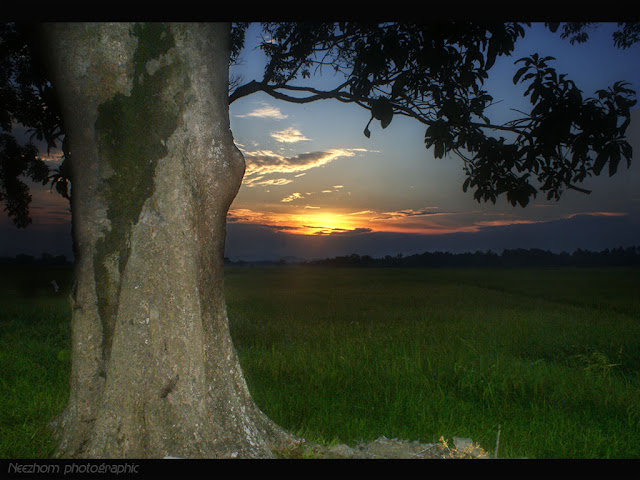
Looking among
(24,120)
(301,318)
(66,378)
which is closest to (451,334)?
(301,318)

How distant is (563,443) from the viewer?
15.0ft

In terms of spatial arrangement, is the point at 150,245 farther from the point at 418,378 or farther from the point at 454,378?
the point at 454,378

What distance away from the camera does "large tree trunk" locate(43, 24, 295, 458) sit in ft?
11.5

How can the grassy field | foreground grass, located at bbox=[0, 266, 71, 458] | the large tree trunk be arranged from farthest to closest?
the grassy field → foreground grass, located at bbox=[0, 266, 71, 458] → the large tree trunk

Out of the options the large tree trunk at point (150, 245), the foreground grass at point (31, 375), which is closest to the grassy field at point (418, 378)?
the foreground grass at point (31, 375)

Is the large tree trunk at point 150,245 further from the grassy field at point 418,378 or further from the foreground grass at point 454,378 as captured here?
the foreground grass at point 454,378

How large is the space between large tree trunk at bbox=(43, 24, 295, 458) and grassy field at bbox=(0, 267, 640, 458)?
0.97 metres

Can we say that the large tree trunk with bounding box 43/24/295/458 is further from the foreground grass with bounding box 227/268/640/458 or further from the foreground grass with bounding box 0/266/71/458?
the foreground grass with bounding box 227/268/640/458

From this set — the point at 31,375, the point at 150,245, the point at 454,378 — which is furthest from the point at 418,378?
the point at 31,375

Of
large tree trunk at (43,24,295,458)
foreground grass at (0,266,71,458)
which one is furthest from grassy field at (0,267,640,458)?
large tree trunk at (43,24,295,458)

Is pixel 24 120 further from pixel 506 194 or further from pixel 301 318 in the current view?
pixel 506 194

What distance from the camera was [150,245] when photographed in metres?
3.54
